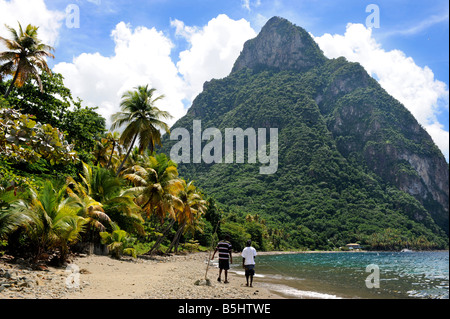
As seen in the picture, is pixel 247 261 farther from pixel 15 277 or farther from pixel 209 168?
pixel 209 168

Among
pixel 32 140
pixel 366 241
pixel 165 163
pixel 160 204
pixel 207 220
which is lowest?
pixel 366 241

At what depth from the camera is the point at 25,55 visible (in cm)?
1752

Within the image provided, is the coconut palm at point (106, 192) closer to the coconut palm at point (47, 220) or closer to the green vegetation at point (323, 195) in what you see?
the coconut palm at point (47, 220)

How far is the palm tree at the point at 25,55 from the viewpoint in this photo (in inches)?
679

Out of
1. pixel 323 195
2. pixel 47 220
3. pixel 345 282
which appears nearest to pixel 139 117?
pixel 47 220

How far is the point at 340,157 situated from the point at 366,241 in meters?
70.3

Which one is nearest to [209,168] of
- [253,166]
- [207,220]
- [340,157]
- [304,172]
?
[253,166]

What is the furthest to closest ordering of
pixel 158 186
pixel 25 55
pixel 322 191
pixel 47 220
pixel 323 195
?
1. pixel 322 191
2. pixel 323 195
3. pixel 158 186
4. pixel 25 55
5. pixel 47 220

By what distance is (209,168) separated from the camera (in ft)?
571

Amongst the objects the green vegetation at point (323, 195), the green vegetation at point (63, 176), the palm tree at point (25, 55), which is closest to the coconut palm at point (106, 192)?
the green vegetation at point (63, 176)

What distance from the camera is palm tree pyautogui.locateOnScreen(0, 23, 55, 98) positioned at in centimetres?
1723

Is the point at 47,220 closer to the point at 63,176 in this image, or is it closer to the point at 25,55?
the point at 63,176
